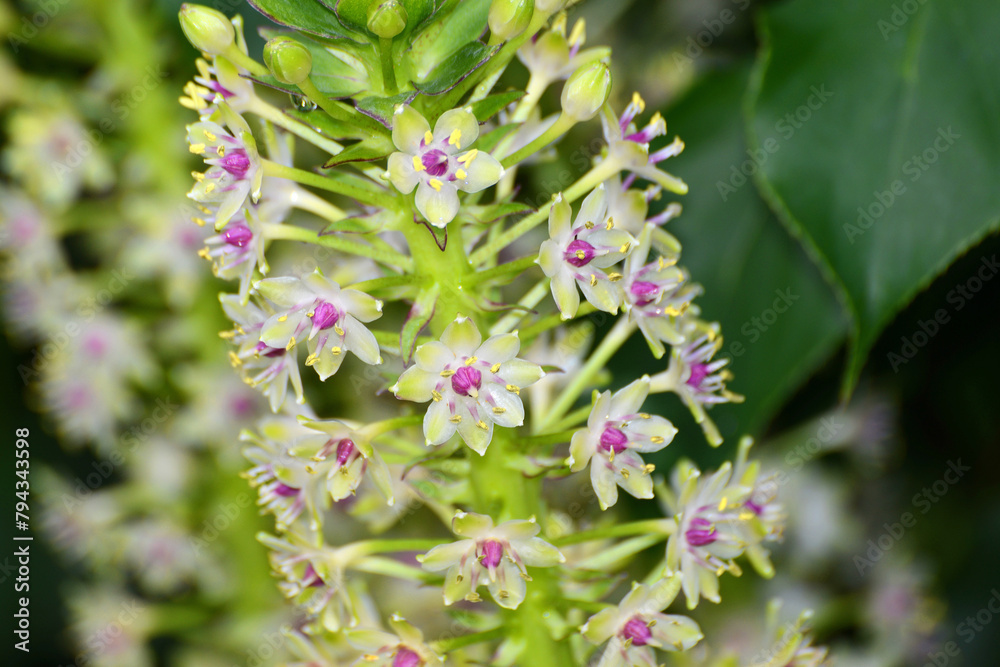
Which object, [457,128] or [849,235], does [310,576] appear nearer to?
[457,128]

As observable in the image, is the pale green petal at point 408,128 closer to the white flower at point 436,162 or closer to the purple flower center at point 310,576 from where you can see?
the white flower at point 436,162

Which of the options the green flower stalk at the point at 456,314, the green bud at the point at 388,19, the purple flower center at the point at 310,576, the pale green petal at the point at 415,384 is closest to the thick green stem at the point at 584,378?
the green flower stalk at the point at 456,314

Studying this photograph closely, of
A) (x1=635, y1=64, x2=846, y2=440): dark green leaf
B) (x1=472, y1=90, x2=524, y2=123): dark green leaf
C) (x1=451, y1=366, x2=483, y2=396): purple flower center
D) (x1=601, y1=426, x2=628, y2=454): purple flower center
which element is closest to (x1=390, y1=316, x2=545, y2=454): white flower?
(x1=451, y1=366, x2=483, y2=396): purple flower center

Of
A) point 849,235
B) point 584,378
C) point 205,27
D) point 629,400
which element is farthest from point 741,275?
point 205,27

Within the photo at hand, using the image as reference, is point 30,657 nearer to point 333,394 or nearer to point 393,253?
point 333,394

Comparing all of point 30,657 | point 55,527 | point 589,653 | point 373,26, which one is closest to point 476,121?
point 373,26

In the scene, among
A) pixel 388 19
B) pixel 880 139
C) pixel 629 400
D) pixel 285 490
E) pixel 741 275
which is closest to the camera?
pixel 388 19
